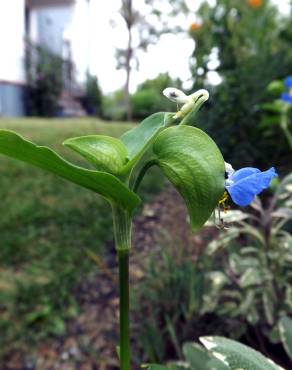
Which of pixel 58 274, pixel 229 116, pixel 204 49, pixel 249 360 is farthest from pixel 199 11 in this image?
pixel 249 360

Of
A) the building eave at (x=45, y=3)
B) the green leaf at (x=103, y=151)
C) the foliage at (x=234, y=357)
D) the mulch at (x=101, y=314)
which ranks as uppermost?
the building eave at (x=45, y=3)

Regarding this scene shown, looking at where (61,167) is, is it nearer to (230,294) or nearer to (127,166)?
(127,166)

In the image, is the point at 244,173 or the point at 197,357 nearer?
the point at 244,173

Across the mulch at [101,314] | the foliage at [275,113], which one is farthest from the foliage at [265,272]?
the foliage at [275,113]

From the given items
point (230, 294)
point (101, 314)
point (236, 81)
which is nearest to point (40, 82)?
point (236, 81)

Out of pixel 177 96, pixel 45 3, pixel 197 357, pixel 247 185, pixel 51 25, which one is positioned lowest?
pixel 197 357

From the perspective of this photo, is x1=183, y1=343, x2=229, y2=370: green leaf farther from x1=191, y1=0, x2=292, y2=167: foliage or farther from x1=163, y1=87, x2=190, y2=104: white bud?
x1=191, y1=0, x2=292, y2=167: foliage

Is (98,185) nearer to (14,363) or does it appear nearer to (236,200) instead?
(236,200)

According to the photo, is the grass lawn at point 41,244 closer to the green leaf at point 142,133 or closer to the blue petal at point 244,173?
the green leaf at point 142,133
